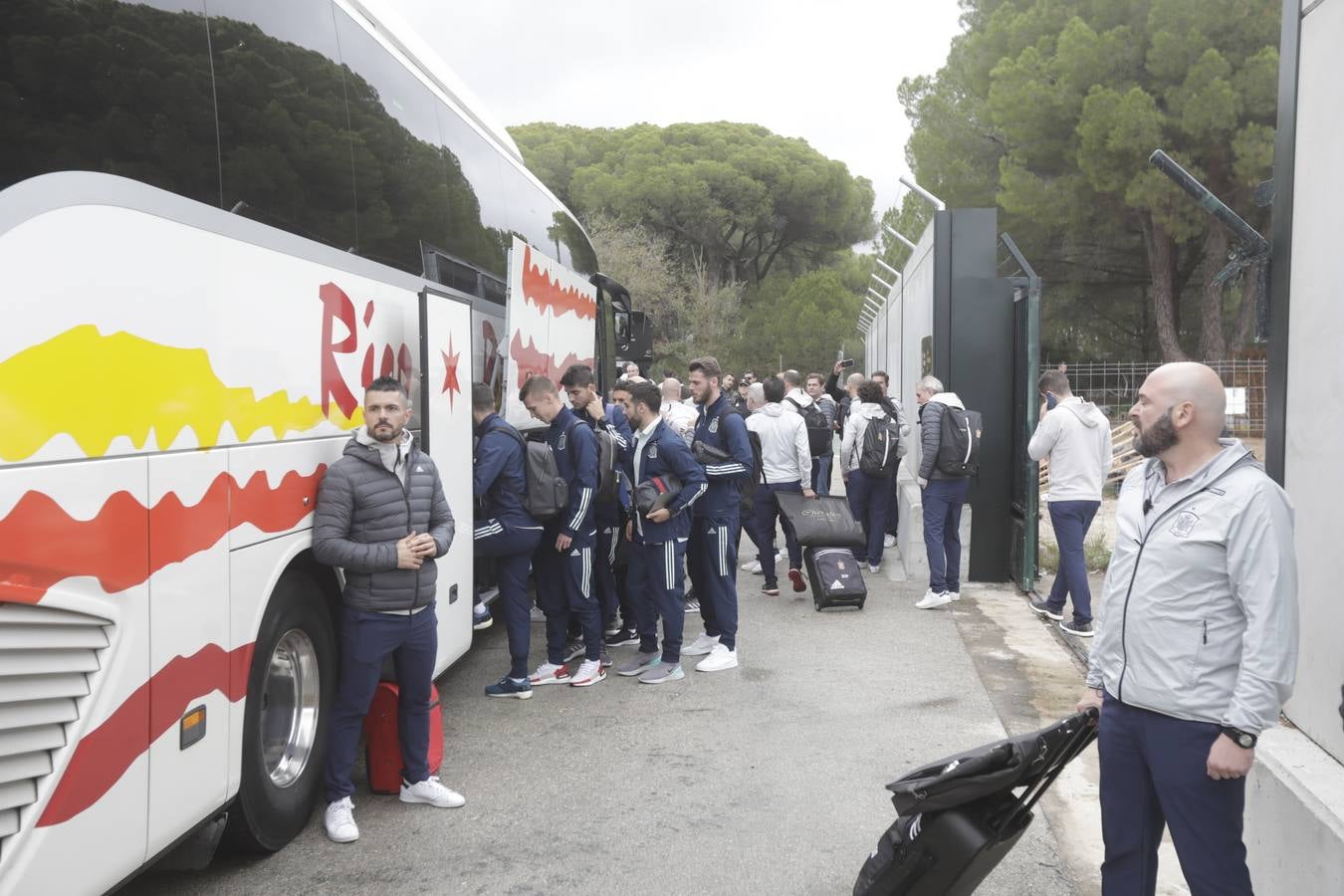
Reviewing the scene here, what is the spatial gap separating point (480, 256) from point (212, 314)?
3.66 m

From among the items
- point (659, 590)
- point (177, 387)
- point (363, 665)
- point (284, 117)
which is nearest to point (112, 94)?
point (177, 387)

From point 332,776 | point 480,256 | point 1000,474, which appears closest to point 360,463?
point 332,776

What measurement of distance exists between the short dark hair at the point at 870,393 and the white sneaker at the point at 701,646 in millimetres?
3519

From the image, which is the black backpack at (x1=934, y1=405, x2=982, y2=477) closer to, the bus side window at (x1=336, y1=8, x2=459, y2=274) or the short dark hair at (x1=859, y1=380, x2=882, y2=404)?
the short dark hair at (x1=859, y1=380, x2=882, y2=404)

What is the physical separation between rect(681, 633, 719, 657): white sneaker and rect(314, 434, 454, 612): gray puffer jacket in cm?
329

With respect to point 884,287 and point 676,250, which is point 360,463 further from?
point 676,250

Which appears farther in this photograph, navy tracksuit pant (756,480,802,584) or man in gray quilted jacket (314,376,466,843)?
navy tracksuit pant (756,480,802,584)

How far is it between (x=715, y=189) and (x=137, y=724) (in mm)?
49546

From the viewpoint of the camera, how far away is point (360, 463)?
4.39 m

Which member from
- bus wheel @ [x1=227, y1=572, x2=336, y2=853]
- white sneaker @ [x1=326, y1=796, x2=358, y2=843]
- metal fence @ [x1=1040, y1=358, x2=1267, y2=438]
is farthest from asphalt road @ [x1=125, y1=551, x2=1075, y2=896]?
metal fence @ [x1=1040, y1=358, x2=1267, y2=438]

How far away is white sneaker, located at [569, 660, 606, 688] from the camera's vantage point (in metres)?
6.83

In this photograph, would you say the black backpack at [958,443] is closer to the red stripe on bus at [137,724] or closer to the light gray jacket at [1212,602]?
the light gray jacket at [1212,602]

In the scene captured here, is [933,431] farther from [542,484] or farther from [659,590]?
[542,484]

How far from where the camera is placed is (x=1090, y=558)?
35.3 ft
